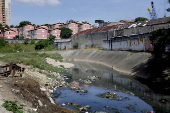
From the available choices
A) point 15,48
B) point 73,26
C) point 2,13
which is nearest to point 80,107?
point 15,48

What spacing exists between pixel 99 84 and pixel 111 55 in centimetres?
Result: 2057

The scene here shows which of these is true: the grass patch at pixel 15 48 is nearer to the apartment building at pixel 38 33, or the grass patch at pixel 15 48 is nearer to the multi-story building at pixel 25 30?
the apartment building at pixel 38 33

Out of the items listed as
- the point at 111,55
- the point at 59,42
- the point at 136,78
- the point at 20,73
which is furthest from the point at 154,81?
the point at 59,42

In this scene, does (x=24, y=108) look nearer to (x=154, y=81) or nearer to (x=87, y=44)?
(x=154, y=81)

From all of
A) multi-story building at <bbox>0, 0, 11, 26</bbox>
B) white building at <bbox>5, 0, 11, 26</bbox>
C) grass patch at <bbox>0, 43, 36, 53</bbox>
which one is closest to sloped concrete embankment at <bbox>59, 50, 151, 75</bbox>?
grass patch at <bbox>0, 43, 36, 53</bbox>

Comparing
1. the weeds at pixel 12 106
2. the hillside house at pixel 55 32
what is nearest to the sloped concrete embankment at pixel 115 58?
the weeds at pixel 12 106

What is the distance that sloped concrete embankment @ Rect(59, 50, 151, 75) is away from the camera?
29728mm

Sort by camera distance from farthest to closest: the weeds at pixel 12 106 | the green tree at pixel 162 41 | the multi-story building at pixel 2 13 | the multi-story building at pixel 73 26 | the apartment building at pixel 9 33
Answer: the multi-story building at pixel 2 13
the multi-story building at pixel 73 26
the apartment building at pixel 9 33
the green tree at pixel 162 41
the weeds at pixel 12 106

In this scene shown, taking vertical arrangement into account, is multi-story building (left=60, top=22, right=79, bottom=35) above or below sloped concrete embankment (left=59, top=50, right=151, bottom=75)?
above

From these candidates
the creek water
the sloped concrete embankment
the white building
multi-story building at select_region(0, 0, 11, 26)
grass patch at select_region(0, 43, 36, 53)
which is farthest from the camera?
the white building

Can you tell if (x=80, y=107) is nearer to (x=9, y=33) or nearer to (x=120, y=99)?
(x=120, y=99)

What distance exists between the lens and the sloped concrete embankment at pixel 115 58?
2973cm

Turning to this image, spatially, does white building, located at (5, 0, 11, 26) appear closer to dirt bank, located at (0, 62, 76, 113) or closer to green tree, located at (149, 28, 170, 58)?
green tree, located at (149, 28, 170, 58)

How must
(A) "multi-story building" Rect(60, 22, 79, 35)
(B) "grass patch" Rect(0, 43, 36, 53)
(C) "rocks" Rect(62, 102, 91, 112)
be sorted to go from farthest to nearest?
(A) "multi-story building" Rect(60, 22, 79, 35), (B) "grass patch" Rect(0, 43, 36, 53), (C) "rocks" Rect(62, 102, 91, 112)
